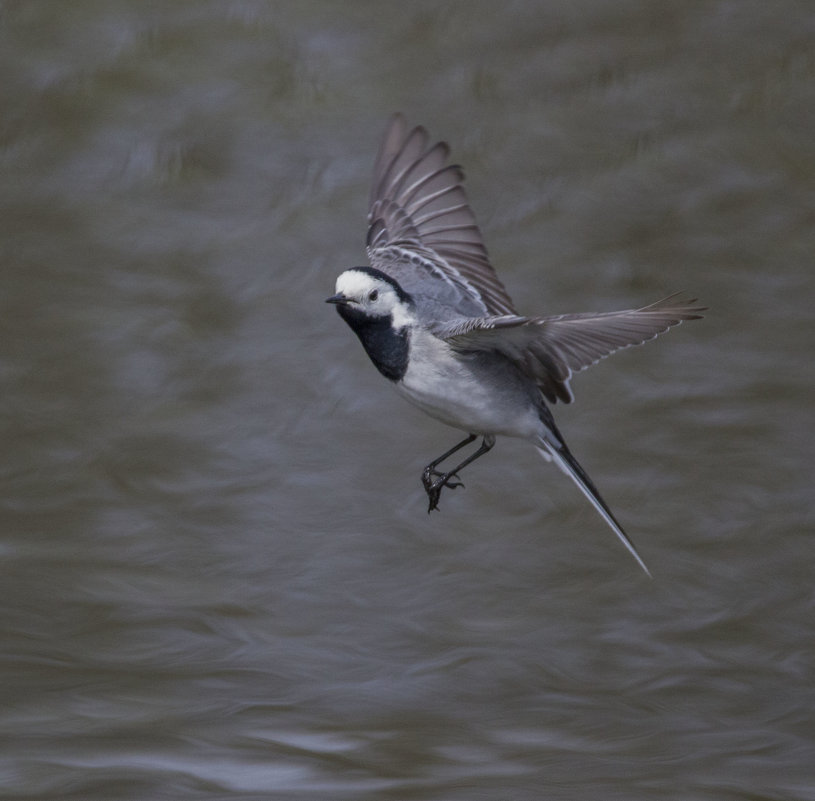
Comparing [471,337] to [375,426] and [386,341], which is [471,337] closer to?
[386,341]

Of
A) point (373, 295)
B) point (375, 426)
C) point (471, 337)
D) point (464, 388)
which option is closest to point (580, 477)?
point (464, 388)

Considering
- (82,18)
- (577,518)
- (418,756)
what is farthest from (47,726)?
(82,18)

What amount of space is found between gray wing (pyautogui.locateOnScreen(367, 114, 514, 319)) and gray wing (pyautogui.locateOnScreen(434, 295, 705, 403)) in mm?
463

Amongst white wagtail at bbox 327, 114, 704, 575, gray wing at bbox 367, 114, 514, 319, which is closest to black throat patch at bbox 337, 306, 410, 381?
white wagtail at bbox 327, 114, 704, 575

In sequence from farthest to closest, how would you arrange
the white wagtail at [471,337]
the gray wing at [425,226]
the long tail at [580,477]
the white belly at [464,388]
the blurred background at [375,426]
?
the blurred background at [375,426]
the gray wing at [425,226]
the long tail at [580,477]
the white belly at [464,388]
the white wagtail at [471,337]

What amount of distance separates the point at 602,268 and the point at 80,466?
2980mm

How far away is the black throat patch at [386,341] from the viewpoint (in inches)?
186

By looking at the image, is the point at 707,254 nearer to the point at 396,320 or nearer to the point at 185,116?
the point at 185,116

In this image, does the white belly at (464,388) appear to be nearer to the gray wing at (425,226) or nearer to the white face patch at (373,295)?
the white face patch at (373,295)

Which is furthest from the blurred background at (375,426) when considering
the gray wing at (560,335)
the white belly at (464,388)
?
the gray wing at (560,335)

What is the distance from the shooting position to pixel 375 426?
8.92 metres

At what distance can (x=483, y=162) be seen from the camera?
32.4 ft

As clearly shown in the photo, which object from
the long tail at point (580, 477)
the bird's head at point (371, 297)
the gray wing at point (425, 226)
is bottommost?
the long tail at point (580, 477)

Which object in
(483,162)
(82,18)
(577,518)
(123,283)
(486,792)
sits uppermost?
(82,18)
